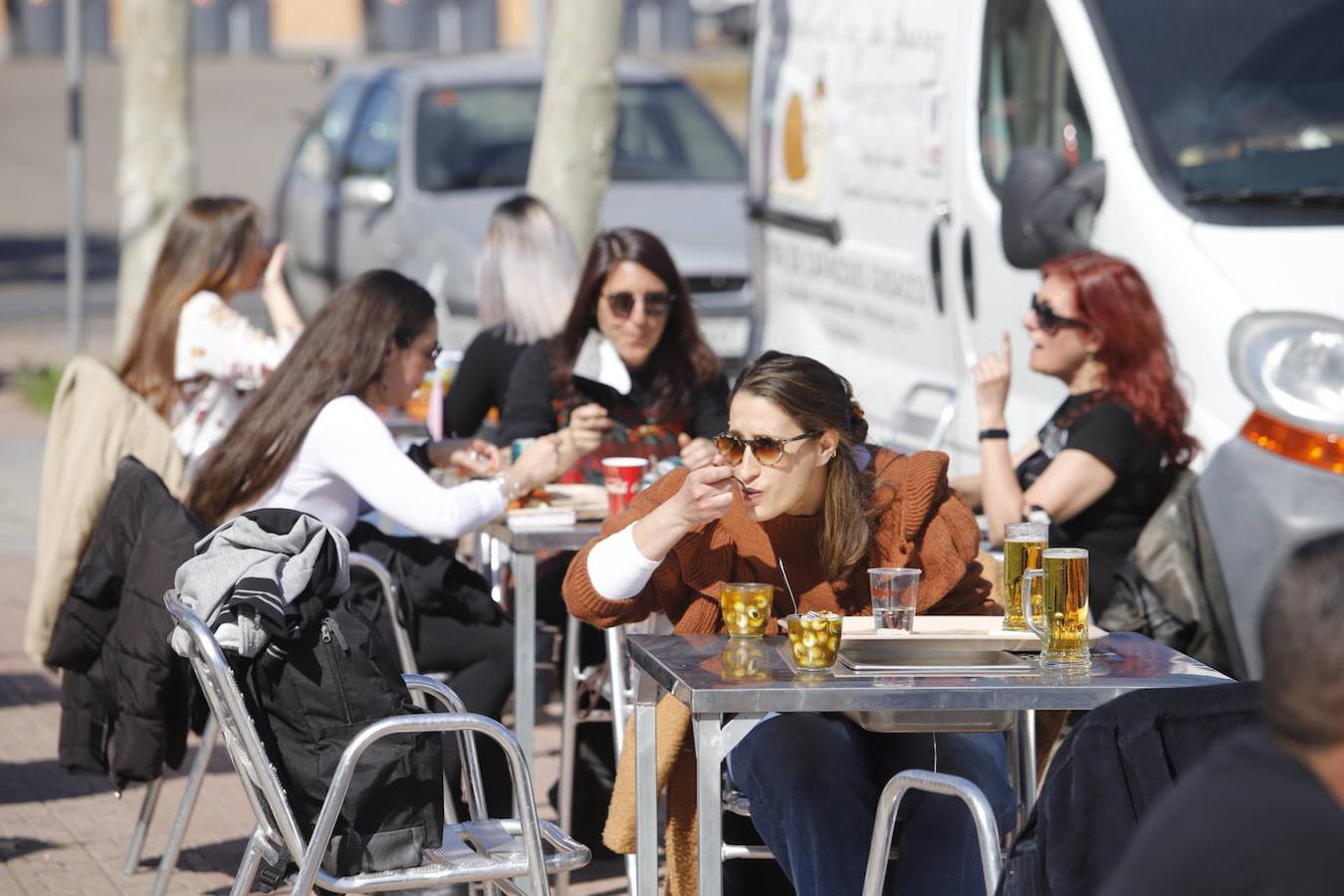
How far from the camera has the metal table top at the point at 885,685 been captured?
11.2 ft

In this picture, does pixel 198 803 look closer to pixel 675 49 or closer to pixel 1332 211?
pixel 1332 211

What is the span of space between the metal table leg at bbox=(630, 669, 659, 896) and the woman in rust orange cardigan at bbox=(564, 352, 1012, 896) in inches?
4.1

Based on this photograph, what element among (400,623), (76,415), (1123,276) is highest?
(1123,276)

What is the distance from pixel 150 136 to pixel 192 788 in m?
8.88

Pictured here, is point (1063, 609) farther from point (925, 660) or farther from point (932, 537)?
point (932, 537)

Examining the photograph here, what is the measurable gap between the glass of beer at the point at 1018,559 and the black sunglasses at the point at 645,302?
94.1 inches

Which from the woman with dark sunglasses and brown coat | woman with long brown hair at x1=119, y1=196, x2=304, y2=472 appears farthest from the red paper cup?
woman with long brown hair at x1=119, y1=196, x2=304, y2=472

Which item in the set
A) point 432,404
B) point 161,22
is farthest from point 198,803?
point 161,22

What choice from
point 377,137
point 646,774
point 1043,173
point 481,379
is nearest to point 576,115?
point 481,379

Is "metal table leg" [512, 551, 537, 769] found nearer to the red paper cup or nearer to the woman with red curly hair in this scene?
the red paper cup

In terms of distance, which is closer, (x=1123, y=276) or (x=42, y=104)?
(x=1123, y=276)

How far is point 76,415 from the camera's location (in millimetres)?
5289

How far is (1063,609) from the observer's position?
3.65 metres

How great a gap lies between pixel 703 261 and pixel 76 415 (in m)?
6.08
